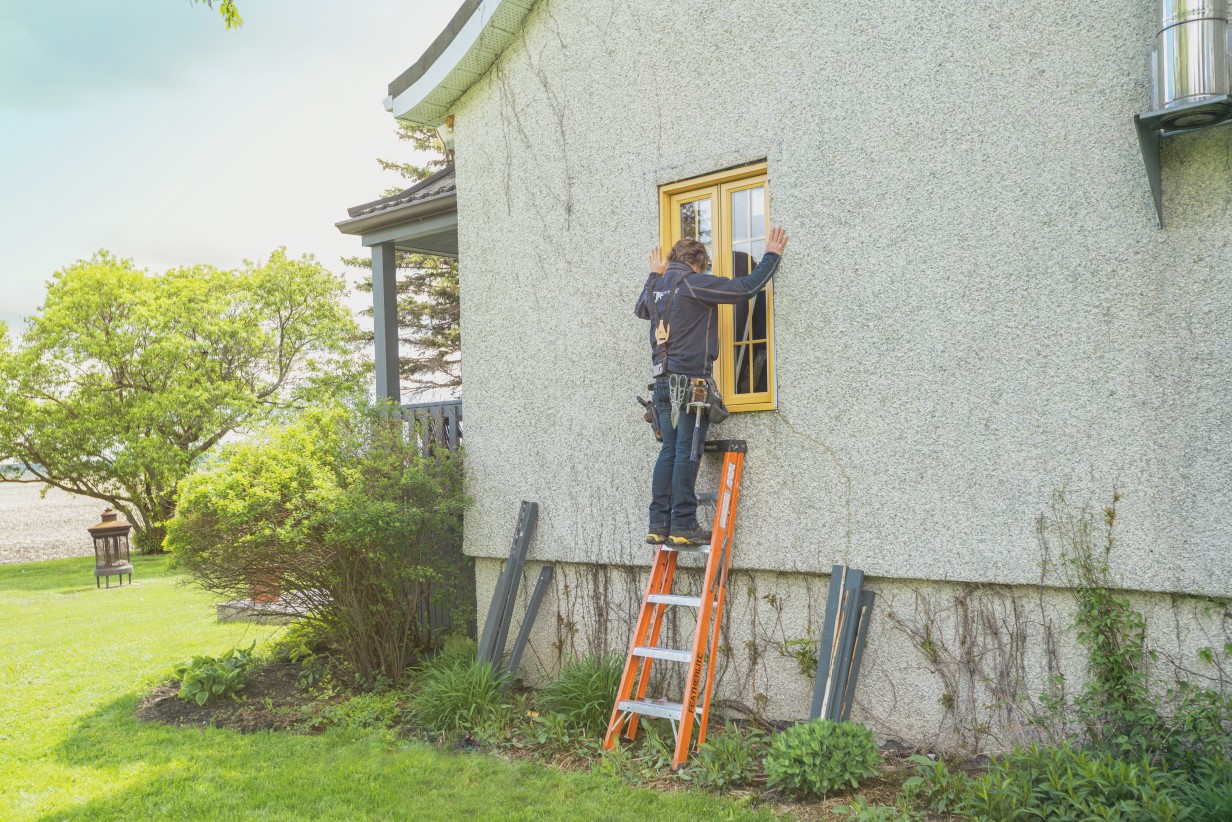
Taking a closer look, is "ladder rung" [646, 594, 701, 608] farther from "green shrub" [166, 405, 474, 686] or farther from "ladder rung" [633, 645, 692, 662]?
"green shrub" [166, 405, 474, 686]

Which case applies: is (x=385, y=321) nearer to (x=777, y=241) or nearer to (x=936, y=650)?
(x=777, y=241)

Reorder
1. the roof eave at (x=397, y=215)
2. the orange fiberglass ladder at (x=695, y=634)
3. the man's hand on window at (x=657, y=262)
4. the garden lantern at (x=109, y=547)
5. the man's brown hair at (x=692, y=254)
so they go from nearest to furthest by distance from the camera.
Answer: the orange fiberglass ladder at (x=695, y=634) → the man's brown hair at (x=692, y=254) → the man's hand on window at (x=657, y=262) → the roof eave at (x=397, y=215) → the garden lantern at (x=109, y=547)

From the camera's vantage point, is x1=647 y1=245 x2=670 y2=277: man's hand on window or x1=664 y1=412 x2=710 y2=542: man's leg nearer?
x1=664 y1=412 x2=710 y2=542: man's leg

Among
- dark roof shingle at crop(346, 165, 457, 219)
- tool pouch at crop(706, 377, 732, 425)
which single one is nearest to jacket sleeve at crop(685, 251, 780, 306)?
tool pouch at crop(706, 377, 732, 425)

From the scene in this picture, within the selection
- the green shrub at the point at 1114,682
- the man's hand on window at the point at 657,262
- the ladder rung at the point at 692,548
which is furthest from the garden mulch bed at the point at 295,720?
the man's hand on window at the point at 657,262

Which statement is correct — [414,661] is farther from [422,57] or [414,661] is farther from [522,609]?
[422,57]

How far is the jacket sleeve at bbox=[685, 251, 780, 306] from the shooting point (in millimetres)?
5383

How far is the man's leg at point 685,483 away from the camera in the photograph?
17.9 ft

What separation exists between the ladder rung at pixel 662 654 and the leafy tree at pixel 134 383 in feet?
65.4

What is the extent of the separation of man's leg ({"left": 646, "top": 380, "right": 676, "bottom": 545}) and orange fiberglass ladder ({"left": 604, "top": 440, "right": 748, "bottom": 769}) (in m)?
0.13

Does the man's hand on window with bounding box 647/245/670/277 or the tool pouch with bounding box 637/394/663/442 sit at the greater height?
the man's hand on window with bounding box 647/245/670/277

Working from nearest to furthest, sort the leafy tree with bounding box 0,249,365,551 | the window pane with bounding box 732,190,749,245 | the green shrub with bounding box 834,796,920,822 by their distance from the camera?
the green shrub with bounding box 834,796,920,822
the window pane with bounding box 732,190,749,245
the leafy tree with bounding box 0,249,365,551

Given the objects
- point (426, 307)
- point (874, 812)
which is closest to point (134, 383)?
point (426, 307)

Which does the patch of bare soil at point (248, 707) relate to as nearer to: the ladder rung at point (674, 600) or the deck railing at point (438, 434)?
the deck railing at point (438, 434)
